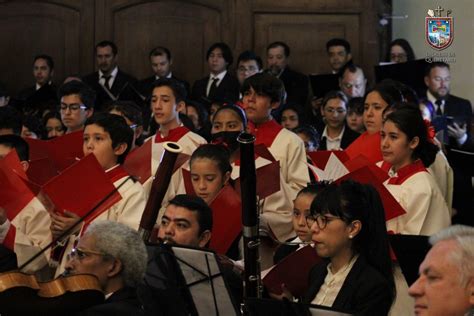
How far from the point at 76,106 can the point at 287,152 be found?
77.2 inches

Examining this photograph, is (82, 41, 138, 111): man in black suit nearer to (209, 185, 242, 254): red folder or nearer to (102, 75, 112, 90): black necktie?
(102, 75, 112, 90): black necktie

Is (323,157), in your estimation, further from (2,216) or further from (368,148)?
(2,216)

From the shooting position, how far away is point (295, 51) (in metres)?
12.1

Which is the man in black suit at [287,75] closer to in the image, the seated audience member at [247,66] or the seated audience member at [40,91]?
the seated audience member at [247,66]

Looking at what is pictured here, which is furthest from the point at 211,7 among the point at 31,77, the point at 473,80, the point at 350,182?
the point at 350,182

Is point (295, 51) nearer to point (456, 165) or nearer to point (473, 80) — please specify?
point (473, 80)

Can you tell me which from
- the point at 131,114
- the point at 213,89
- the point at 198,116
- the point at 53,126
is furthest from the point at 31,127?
the point at 213,89

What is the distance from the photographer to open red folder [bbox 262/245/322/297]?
4828 mm

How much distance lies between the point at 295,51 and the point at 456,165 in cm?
→ 559

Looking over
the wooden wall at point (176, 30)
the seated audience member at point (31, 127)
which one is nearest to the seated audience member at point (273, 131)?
the seated audience member at point (31, 127)

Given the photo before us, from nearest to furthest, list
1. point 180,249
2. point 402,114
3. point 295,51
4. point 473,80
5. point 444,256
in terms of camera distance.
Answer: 1. point 444,256
2. point 180,249
3. point 402,114
4. point 473,80
5. point 295,51

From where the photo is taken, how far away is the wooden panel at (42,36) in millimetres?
12273

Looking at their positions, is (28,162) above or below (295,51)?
below

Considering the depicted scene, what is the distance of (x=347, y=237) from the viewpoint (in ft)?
15.1
